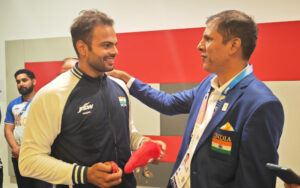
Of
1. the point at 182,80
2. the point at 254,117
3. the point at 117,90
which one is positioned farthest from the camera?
the point at 182,80

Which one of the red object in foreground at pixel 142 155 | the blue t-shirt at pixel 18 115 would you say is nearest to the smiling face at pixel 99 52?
the red object in foreground at pixel 142 155

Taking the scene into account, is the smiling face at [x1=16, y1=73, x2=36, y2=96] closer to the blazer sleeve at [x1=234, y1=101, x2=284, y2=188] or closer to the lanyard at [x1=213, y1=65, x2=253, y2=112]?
the lanyard at [x1=213, y1=65, x2=253, y2=112]

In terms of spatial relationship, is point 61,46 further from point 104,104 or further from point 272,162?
point 272,162

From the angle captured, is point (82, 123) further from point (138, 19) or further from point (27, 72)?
point (27, 72)

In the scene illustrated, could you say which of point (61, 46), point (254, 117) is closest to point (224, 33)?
point (254, 117)

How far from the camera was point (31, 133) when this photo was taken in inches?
49.1

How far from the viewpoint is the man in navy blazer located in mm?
1111

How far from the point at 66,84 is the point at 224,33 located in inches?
36.3

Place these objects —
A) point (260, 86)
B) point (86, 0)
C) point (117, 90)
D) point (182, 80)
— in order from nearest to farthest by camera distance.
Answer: point (260, 86) → point (117, 90) → point (182, 80) → point (86, 0)

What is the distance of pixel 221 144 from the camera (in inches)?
48.1

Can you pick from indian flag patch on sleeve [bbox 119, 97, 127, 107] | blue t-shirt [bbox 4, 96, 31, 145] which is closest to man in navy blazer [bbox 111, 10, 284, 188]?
indian flag patch on sleeve [bbox 119, 97, 127, 107]

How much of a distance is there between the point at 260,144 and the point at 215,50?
22.4 inches

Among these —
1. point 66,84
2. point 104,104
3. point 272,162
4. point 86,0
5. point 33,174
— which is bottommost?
point 33,174

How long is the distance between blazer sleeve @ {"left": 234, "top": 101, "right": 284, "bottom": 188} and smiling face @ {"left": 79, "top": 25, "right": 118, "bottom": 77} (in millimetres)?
817
